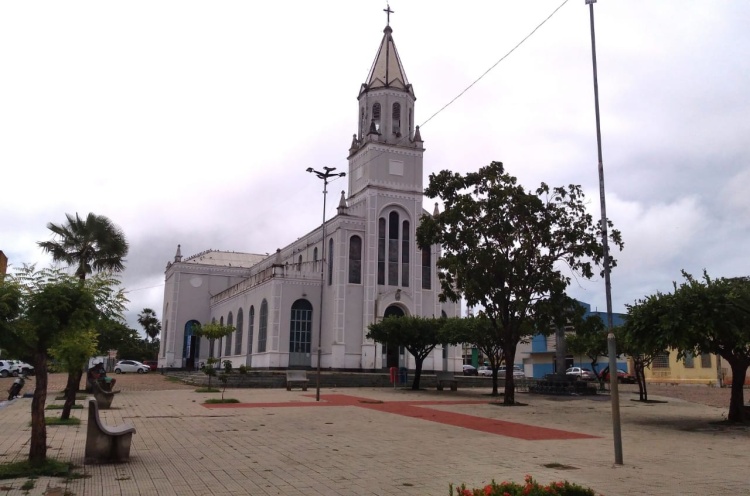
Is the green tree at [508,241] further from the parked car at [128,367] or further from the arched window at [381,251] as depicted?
the parked car at [128,367]

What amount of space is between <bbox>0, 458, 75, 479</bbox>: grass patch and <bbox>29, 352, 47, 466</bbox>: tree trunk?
0.11 m

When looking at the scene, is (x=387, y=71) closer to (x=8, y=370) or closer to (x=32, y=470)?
(x=8, y=370)

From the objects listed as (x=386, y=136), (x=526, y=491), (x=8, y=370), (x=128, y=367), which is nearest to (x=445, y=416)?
(x=526, y=491)

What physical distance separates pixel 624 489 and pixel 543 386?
25.6m

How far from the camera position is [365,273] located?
41156 millimetres

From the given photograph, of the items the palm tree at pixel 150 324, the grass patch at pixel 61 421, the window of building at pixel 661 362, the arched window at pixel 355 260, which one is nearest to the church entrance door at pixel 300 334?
the arched window at pixel 355 260

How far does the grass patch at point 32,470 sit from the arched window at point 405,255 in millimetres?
33892

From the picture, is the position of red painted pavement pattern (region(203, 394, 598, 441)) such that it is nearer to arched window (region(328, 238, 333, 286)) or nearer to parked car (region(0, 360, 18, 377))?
arched window (region(328, 238, 333, 286))

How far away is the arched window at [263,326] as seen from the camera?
42.2 m

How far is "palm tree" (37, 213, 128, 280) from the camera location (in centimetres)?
2744

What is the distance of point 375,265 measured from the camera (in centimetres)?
4134

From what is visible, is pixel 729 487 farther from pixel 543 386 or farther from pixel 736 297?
pixel 543 386

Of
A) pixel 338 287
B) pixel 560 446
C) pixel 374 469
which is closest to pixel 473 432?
pixel 560 446

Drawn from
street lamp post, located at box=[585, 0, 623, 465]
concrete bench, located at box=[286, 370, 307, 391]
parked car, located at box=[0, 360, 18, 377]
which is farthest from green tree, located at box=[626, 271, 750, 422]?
parked car, located at box=[0, 360, 18, 377]
